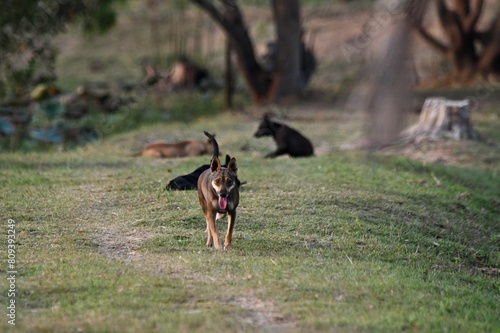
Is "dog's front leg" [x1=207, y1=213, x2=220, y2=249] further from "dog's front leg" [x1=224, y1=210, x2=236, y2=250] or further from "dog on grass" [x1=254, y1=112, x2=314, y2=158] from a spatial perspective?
"dog on grass" [x1=254, y1=112, x2=314, y2=158]

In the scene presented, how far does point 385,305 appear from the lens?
6770mm

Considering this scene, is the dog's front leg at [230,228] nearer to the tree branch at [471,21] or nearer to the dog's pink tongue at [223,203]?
the dog's pink tongue at [223,203]

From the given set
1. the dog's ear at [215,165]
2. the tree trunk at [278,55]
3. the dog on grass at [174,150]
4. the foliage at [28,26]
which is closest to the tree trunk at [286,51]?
the tree trunk at [278,55]

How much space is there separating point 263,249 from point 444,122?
9259 millimetres

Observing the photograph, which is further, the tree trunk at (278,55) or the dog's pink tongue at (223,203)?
the tree trunk at (278,55)

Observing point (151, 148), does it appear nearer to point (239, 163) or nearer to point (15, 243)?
point (239, 163)

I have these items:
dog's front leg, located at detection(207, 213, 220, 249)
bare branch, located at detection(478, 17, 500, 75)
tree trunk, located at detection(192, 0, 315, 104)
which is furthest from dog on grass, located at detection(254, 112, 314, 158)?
bare branch, located at detection(478, 17, 500, 75)

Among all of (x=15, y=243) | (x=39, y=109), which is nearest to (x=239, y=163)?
(x=15, y=243)

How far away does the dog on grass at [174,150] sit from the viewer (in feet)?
48.4

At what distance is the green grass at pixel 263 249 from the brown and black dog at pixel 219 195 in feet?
0.77

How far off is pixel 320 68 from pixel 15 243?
2140cm

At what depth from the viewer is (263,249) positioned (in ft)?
27.3

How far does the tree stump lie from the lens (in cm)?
1661

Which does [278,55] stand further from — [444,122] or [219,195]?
[219,195]
